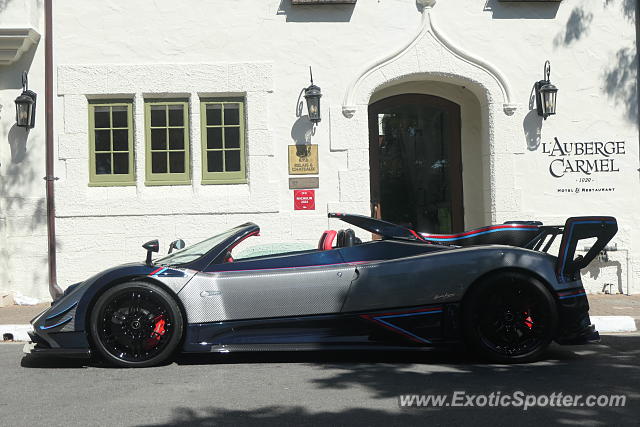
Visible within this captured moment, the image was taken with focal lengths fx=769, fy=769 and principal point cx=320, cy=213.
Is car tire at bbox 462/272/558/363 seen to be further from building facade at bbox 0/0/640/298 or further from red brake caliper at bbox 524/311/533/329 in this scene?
building facade at bbox 0/0/640/298

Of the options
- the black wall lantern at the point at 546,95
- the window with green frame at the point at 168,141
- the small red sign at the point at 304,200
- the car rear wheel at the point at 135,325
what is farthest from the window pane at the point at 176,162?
the car rear wheel at the point at 135,325

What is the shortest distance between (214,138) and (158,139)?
79 cm

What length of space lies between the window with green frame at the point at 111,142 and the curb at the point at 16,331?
3.33 meters

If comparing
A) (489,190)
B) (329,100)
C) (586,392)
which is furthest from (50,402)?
(489,190)

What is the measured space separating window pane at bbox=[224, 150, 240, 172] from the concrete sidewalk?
10.1ft

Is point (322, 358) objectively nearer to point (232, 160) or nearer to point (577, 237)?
point (577, 237)

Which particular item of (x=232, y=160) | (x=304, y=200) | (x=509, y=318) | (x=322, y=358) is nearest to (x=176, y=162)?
(x=232, y=160)

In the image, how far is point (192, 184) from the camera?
10.7 meters

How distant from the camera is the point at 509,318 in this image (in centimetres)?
578

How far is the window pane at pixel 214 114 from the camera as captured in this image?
35.6 ft

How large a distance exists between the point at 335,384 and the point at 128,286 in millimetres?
1750

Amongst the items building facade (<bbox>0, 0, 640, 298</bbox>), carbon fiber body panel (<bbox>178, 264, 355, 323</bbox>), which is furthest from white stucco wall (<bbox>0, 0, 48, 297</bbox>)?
carbon fiber body panel (<bbox>178, 264, 355, 323</bbox>)

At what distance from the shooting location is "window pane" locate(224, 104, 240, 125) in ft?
35.6

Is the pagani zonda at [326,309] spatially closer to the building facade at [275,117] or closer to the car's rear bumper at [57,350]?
the car's rear bumper at [57,350]
